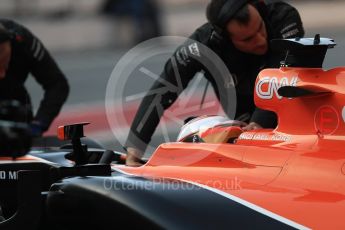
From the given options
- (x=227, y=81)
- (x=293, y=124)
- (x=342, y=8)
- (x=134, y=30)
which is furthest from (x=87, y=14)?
(x=293, y=124)

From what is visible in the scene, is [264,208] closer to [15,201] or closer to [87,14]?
[15,201]

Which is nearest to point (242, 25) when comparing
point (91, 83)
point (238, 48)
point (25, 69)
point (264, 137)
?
point (238, 48)

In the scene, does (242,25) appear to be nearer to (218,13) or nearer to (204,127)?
(218,13)

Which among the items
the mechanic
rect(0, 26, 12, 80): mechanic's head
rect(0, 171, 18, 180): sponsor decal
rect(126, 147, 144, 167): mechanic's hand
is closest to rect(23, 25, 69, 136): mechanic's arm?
the mechanic

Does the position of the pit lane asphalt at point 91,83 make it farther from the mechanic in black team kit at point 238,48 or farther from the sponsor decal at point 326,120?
the sponsor decal at point 326,120

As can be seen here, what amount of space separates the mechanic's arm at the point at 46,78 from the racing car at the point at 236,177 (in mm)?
1983

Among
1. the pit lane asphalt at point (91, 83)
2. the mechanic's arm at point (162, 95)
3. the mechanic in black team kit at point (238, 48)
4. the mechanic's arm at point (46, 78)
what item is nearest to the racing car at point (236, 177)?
the mechanic in black team kit at point (238, 48)

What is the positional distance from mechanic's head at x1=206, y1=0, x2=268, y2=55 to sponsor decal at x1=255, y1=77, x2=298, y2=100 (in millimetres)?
540

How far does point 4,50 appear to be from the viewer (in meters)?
4.64

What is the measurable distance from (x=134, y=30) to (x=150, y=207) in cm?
1340

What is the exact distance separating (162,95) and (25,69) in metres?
1.42

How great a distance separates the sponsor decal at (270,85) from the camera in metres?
2.88

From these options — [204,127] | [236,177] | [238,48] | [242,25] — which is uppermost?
[242,25]

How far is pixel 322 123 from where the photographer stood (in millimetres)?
2738
